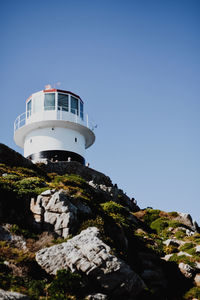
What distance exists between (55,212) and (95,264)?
13.4 ft

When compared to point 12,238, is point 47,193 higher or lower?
higher

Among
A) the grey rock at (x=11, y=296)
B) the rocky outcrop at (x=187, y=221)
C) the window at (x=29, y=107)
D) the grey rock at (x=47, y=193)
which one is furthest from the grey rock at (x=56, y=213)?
the window at (x=29, y=107)

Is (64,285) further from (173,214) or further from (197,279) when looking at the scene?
(173,214)

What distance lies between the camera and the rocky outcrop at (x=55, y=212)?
1609cm

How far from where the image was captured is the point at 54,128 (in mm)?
33375

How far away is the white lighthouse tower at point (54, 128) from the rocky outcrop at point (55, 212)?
14511 mm

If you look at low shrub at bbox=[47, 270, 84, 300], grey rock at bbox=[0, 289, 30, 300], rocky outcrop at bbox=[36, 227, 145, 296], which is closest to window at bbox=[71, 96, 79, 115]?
rocky outcrop at bbox=[36, 227, 145, 296]

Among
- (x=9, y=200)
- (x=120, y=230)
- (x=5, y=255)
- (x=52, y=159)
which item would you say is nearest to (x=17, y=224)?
(x=9, y=200)

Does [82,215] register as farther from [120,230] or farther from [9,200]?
[9,200]

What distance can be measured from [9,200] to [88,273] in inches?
237

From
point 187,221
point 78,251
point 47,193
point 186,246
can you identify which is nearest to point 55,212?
point 47,193

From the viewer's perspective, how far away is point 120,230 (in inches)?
730

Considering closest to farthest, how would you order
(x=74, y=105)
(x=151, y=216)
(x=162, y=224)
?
(x=162, y=224) → (x=151, y=216) → (x=74, y=105)

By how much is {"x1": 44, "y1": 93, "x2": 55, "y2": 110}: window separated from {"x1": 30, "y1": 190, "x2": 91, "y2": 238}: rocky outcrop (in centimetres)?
1734
